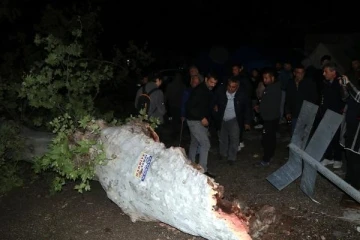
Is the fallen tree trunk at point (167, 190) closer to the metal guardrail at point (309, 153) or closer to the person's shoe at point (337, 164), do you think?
the metal guardrail at point (309, 153)

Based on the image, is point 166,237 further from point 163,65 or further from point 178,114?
point 163,65

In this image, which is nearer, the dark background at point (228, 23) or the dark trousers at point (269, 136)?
the dark trousers at point (269, 136)

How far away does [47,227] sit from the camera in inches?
182

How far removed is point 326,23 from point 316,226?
52.8ft

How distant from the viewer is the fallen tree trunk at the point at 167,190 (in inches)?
139

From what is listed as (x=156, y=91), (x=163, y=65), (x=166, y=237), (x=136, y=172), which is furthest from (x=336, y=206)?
(x=163, y=65)

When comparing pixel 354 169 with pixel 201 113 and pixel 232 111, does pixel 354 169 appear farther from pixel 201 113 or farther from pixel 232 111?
pixel 201 113

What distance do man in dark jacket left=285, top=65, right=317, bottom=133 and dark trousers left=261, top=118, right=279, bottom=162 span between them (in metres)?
0.39

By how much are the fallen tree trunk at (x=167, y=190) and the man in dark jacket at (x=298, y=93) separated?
2320mm

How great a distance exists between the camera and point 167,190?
12.7 feet

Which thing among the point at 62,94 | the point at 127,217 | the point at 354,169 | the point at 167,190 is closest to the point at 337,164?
the point at 354,169

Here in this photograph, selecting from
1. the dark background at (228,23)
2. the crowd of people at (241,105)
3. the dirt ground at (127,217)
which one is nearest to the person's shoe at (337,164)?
the crowd of people at (241,105)

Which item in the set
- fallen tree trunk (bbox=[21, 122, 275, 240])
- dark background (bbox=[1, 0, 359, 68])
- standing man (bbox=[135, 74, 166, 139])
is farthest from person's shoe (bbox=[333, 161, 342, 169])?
dark background (bbox=[1, 0, 359, 68])

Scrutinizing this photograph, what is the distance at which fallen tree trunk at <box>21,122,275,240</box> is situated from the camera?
11.6 ft
